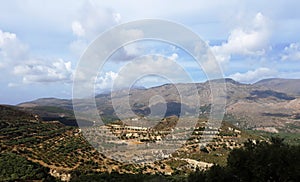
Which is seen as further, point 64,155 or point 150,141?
point 150,141

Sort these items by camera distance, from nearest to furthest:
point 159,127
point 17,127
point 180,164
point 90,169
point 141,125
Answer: point 90,169, point 180,164, point 17,127, point 141,125, point 159,127

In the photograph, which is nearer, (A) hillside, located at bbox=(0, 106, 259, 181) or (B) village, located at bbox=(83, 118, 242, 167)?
(A) hillside, located at bbox=(0, 106, 259, 181)

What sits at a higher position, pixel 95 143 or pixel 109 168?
pixel 95 143

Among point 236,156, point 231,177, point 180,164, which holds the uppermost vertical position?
point 236,156

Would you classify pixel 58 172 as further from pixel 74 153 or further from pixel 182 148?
pixel 182 148

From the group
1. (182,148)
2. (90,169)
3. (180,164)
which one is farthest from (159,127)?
(90,169)

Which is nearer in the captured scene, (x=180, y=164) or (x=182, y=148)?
(x=180, y=164)

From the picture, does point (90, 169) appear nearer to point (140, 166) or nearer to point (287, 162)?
point (140, 166)

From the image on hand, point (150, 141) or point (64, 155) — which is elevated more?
point (150, 141)

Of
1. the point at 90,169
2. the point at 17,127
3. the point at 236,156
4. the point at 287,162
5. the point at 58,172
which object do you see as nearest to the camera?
the point at 287,162

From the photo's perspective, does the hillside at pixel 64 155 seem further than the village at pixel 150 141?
No
